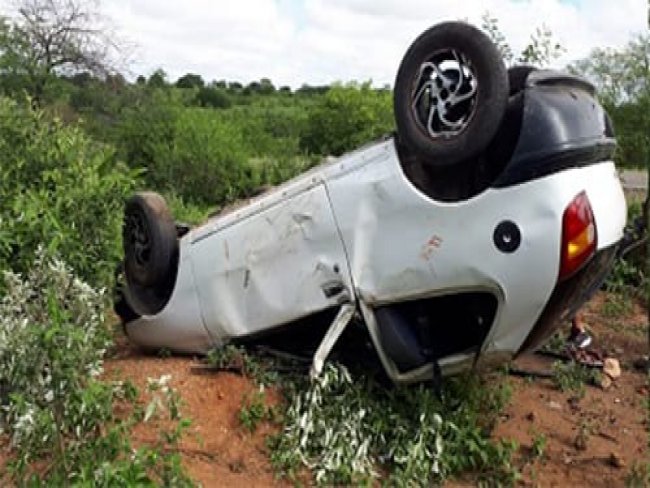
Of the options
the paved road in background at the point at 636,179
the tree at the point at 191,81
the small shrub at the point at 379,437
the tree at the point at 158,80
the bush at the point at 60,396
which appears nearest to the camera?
the bush at the point at 60,396

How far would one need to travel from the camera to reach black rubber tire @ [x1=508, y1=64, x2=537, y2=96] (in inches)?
161

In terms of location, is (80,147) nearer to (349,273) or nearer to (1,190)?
(1,190)

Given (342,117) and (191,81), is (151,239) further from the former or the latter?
(191,81)

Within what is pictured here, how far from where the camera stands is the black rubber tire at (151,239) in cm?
507

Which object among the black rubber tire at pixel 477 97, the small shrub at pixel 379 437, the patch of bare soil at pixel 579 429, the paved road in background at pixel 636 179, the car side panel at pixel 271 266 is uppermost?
the black rubber tire at pixel 477 97

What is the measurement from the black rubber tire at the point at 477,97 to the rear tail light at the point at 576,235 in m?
0.43

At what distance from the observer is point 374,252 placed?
415 centimetres

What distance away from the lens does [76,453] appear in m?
3.43

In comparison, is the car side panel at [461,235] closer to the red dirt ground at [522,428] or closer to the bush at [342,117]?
the red dirt ground at [522,428]

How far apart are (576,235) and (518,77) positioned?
33.3 inches

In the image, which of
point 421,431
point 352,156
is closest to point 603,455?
point 421,431

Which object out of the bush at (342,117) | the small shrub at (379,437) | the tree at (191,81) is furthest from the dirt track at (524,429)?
the tree at (191,81)

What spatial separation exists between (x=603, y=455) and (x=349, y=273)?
1479 millimetres

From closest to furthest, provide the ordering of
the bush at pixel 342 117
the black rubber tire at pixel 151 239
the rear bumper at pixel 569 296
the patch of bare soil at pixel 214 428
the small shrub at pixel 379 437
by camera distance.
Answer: the rear bumper at pixel 569 296
the patch of bare soil at pixel 214 428
the small shrub at pixel 379 437
the black rubber tire at pixel 151 239
the bush at pixel 342 117
